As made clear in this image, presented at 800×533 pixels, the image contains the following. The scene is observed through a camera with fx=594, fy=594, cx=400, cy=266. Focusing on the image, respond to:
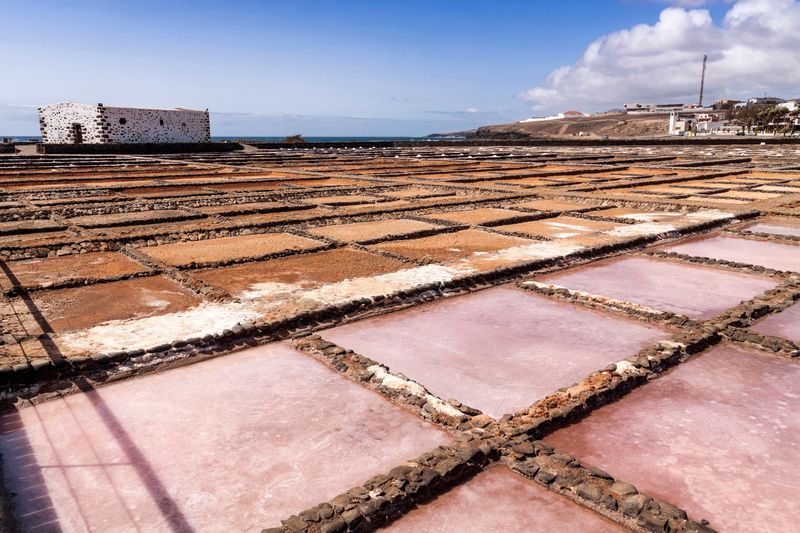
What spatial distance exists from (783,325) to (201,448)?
16.3 ft

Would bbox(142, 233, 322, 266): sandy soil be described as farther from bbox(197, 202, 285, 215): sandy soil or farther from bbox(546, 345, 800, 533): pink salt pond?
bbox(546, 345, 800, 533): pink salt pond

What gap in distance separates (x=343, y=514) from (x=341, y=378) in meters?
1.55

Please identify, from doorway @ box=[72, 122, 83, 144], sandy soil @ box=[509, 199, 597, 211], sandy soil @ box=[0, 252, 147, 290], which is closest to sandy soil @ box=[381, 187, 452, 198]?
sandy soil @ box=[509, 199, 597, 211]

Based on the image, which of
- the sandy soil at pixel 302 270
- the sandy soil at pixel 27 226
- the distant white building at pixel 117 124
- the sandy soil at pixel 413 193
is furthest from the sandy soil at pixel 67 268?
the distant white building at pixel 117 124

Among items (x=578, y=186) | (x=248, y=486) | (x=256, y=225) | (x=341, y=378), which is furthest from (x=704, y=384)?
(x=578, y=186)

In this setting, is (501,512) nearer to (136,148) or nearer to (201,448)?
(201,448)

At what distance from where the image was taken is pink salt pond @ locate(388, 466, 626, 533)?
8.83 feet

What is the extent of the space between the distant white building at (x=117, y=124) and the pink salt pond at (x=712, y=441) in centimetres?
3854

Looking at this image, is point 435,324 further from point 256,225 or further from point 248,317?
point 256,225

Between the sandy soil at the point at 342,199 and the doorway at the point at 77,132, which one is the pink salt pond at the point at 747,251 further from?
the doorway at the point at 77,132

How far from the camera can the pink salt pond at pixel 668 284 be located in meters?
5.95

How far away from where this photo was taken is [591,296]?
19.8 feet

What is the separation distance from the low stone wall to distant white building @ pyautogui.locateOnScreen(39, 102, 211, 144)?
295 centimetres

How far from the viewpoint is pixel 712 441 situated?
3391 millimetres
